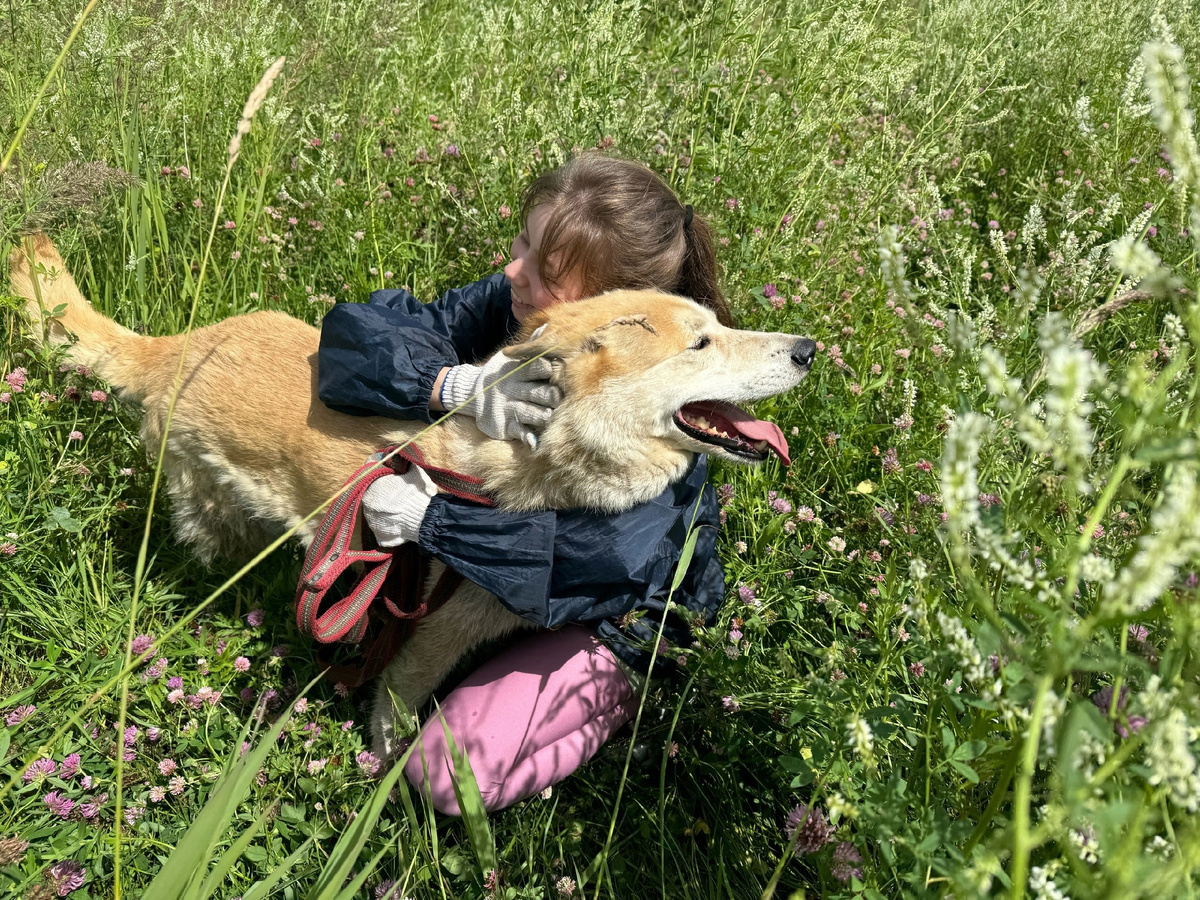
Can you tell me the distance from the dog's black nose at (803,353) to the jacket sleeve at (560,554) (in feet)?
1.81

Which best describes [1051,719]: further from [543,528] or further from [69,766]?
[69,766]

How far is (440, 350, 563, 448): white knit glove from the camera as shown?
2410mm

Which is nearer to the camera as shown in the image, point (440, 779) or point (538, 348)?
point (538, 348)

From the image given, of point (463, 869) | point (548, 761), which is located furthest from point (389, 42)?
point (463, 869)

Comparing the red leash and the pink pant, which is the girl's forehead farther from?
the pink pant

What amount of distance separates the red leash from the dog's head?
17.5 inches

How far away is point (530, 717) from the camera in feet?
8.34

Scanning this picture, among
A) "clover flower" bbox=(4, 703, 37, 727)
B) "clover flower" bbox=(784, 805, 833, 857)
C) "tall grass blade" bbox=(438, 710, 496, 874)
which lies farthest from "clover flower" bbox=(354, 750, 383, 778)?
"clover flower" bbox=(784, 805, 833, 857)

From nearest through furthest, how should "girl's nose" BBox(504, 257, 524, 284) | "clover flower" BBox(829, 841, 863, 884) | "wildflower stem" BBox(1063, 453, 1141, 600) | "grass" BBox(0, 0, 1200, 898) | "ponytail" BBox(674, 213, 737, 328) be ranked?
"wildflower stem" BBox(1063, 453, 1141, 600) < "grass" BBox(0, 0, 1200, 898) < "clover flower" BBox(829, 841, 863, 884) < "girl's nose" BBox(504, 257, 524, 284) < "ponytail" BBox(674, 213, 737, 328)

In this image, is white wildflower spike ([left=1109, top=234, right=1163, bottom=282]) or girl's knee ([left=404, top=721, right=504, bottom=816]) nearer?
white wildflower spike ([left=1109, top=234, right=1163, bottom=282])

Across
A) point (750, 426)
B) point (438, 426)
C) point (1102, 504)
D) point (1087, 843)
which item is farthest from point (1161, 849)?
point (438, 426)

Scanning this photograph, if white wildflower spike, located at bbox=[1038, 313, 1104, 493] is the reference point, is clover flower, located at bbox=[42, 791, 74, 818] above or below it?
below

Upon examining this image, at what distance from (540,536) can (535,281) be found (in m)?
1.06

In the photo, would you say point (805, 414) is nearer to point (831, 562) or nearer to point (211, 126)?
point (831, 562)
